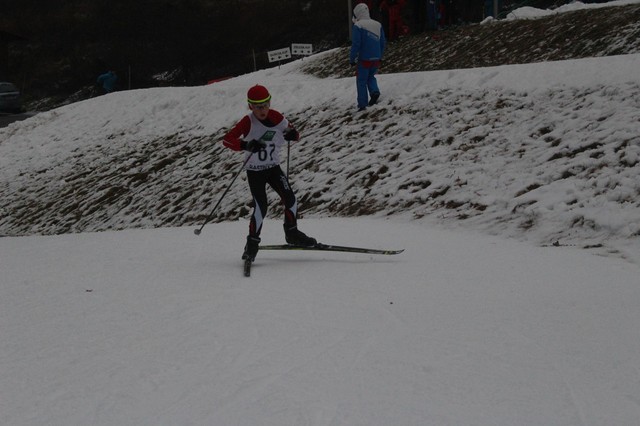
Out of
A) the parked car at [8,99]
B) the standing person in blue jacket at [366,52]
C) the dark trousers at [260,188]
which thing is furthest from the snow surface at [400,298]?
the parked car at [8,99]

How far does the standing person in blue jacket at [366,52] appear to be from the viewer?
41.3 ft

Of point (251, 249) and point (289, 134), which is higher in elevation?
point (289, 134)

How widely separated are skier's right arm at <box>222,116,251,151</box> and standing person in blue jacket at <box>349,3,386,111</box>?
649 cm

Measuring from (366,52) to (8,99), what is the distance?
25.9 meters

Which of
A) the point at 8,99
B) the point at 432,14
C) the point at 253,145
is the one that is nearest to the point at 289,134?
the point at 253,145

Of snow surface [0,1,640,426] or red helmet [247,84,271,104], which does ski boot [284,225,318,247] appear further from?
red helmet [247,84,271,104]

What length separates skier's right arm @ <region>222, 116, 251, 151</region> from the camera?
646 centimetres

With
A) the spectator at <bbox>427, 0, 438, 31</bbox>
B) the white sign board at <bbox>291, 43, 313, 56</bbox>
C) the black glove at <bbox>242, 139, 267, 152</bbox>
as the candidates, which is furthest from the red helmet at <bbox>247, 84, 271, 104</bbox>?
the white sign board at <bbox>291, 43, 313, 56</bbox>

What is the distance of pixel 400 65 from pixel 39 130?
12.7m

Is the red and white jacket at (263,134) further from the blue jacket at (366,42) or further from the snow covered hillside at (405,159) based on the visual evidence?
the blue jacket at (366,42)

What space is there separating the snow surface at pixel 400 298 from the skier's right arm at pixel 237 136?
1.37 metres

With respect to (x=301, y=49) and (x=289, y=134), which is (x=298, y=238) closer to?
(x=289, y=134)

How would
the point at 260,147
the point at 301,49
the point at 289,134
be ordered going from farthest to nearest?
the point at 301,49
the point at 289,134
the point at 260,147

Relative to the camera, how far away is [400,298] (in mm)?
5281
